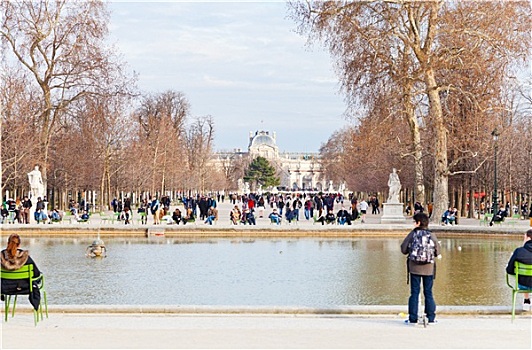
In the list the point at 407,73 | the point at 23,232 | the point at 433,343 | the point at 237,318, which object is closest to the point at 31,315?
the point at 237,318

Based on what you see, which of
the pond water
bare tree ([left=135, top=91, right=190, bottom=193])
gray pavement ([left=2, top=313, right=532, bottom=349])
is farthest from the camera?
bare tree ([left=135, top=91, right=190, bottom=193])

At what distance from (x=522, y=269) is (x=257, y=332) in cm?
381

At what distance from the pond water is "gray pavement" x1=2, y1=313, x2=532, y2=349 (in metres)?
2.30

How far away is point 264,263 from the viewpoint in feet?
69.3

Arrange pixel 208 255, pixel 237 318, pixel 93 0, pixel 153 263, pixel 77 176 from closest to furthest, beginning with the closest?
pixel 237 318 → pixel 153 263 → pixel 208 255 → pixel 93 0 → pixel 77 176

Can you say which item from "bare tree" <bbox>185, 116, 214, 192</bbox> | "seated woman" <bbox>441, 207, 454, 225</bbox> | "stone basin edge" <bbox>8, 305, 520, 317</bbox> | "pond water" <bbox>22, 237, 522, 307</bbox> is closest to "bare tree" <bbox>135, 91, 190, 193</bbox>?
"bare tree" <bbox>185, 116, 214, 192</bbox>

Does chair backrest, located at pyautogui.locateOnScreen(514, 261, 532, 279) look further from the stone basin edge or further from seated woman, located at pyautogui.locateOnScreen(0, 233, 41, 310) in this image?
seated woman, located at pyautogui.locateOnScreen(0, 233, 41, 310)

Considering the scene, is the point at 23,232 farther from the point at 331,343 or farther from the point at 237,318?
the point at 331,343

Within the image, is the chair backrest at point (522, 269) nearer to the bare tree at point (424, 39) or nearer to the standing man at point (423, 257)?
the standing man at point (423, 257)

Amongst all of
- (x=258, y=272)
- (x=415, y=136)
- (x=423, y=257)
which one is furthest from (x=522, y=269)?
(x=415, y=136)

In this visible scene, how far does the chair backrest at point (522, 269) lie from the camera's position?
11555 millimetres

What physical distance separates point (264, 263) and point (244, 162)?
135 meters

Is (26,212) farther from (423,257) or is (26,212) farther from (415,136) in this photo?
(423,257)

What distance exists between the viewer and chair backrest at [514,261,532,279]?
1155 cm
